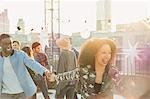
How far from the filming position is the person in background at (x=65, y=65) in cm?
313

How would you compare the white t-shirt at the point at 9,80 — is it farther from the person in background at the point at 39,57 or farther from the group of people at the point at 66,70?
the person in background at the point at 39,57

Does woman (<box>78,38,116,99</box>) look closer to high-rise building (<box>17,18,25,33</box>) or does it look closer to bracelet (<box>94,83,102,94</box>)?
bracelet (<box>94,83,102,94</box>)

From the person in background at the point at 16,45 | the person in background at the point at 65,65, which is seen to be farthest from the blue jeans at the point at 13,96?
the person in background at the point at 65,65

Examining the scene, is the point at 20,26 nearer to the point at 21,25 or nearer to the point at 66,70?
the point at 21,25

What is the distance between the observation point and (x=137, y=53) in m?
2.87

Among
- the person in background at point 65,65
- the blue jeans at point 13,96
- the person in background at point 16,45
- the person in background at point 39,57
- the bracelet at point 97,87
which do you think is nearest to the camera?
the bracelet at point 97,87

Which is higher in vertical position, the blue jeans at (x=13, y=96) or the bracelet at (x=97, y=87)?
the bracelet at (x=97, y=87)

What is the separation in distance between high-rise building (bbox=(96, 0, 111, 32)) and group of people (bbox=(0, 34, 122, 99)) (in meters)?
0.36

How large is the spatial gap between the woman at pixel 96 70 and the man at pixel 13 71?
593mm

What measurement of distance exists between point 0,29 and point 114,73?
66.0 inches

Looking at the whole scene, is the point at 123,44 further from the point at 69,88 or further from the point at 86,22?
the point at 69,88

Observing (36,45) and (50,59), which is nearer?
(36,45)

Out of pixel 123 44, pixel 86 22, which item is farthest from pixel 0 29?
pixel 123 44

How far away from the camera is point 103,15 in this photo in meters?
2.96
